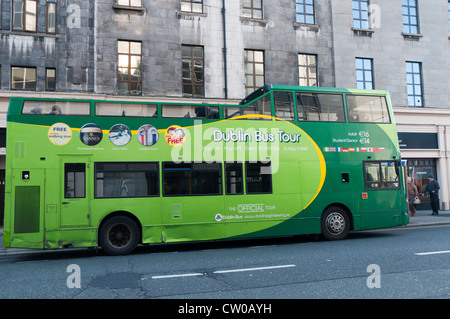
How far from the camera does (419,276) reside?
21.1 ft

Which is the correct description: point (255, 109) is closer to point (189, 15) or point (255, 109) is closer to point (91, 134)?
point (91, 134)

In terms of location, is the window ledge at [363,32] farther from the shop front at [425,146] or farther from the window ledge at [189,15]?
the window ledge at [189,15]

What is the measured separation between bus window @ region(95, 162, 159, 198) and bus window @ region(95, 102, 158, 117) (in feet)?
4.00

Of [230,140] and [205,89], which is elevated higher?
[205,89]

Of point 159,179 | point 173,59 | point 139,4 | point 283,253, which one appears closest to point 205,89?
point 173,59

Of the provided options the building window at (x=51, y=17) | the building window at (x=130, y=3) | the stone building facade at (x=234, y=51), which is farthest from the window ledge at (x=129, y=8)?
the building window at (x=51, y=17)

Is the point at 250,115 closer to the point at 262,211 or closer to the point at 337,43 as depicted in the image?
the point at 262,211

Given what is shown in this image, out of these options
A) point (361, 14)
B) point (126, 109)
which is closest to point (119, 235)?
point (126, 109)

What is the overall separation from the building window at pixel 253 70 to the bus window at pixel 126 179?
961 centimetres

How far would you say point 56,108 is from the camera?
9.43 metres

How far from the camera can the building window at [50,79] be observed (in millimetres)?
15906

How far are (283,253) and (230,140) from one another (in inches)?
125

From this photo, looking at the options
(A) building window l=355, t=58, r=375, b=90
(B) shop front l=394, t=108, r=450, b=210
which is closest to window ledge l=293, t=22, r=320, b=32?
(A) building window l=355, t=58, r=375, b=90
